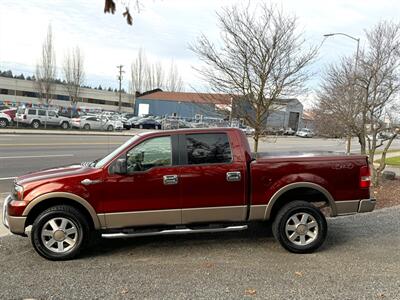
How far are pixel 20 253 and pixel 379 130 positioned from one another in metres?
9.85

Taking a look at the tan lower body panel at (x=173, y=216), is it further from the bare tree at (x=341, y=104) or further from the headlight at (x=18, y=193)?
the bare tree at (x=341, y=104)

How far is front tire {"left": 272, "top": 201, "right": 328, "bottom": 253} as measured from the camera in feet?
18.0

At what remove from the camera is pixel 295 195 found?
581 centimetres

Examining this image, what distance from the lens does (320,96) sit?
13250mm

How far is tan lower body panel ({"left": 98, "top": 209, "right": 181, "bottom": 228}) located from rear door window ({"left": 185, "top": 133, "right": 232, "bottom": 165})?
72 cm

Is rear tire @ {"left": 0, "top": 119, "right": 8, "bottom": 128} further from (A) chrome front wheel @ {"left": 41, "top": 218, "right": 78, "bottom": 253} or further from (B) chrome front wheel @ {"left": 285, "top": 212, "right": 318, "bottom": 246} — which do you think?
(B) chrome front wheel @ {"left": 285, "top": 212, "right": 318, "bottom": 246}

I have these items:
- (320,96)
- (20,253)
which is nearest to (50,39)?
(320,96)

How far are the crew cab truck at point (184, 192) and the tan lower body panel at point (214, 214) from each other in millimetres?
13

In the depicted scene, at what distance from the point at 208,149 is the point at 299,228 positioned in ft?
5.23

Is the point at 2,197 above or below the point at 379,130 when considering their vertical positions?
below

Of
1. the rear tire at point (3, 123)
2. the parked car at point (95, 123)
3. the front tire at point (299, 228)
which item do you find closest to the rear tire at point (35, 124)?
the rear tire at point (3, 123)

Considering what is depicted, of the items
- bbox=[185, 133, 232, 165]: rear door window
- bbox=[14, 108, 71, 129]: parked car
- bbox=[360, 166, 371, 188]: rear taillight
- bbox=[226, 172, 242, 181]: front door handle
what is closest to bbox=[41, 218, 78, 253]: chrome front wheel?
bbox=[185, 133, 232, 165]: rear door window

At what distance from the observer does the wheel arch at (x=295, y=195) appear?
18.2 feet

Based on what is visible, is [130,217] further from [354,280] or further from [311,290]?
[354,280]
